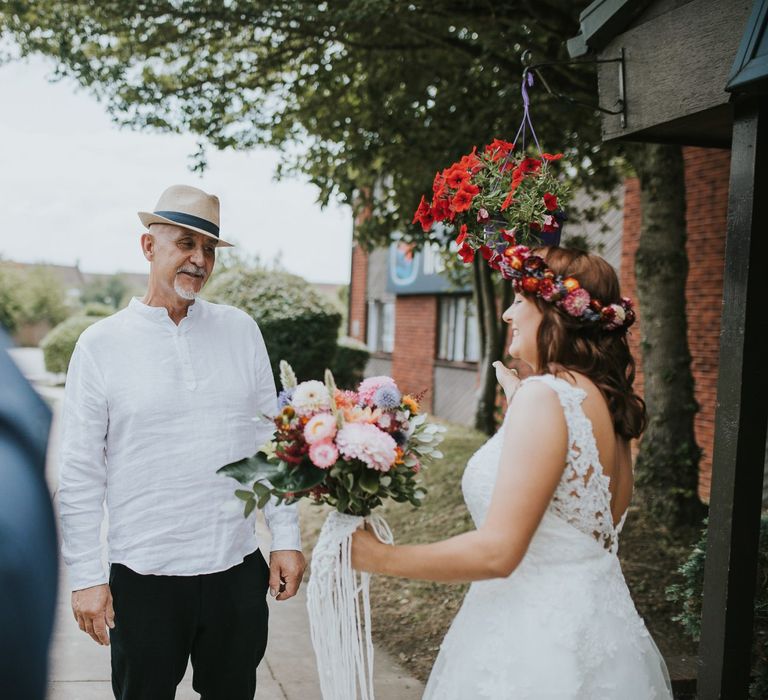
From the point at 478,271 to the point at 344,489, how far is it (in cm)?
1035

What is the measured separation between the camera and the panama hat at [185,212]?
9.60ft

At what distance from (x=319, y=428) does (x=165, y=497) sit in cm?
99

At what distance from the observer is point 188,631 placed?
109 inches

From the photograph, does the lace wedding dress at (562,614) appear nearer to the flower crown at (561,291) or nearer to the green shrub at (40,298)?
the flower crown at (561,291)

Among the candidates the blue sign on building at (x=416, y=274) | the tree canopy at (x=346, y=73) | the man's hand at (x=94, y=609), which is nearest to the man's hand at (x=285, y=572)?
the man's hand at (x=94, y=609)

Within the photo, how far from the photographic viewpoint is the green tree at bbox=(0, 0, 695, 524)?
725cm

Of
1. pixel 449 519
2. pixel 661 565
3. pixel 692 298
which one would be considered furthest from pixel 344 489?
pixel 692 298

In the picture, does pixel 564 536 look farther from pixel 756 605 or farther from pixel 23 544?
pixel 756 605

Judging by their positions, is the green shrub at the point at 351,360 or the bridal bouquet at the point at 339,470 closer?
the bridal bouquet at the point at 339,470

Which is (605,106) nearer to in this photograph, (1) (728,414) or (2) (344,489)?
(1) (728,414)

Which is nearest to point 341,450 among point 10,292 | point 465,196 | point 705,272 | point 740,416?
point 465,196

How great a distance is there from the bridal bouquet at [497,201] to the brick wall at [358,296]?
18617 mm

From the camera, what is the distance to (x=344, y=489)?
81.1 inches

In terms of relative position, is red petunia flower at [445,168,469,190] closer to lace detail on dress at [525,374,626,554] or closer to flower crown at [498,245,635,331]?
flower crown at [498,245,635,331]
